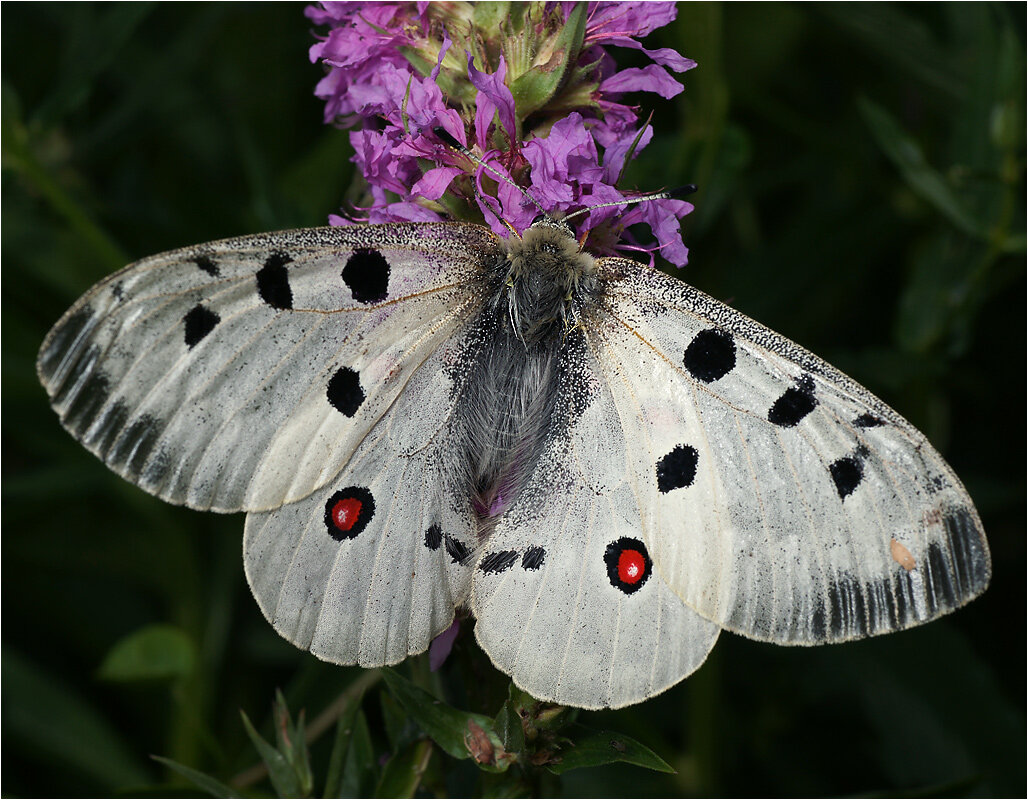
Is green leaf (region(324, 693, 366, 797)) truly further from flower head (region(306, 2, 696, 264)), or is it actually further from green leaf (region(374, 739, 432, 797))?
flower head (region(306, 2, 696, 264))

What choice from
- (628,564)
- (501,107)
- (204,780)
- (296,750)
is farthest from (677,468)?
(204,780)

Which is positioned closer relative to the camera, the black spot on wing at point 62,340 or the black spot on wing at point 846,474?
the black spot on wing at point 846,474

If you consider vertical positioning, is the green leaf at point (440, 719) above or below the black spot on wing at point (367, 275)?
below

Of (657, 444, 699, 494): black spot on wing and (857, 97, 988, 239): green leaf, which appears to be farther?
(857, 97, 988, 239): green leaf

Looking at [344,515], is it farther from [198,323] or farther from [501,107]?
[501,107]

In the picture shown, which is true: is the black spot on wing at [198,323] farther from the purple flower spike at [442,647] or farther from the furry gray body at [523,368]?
the purple flower spike at [442,647]

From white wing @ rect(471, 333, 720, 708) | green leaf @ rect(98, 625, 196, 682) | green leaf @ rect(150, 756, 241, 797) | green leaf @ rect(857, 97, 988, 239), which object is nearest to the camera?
white wing @ rect(471, 333, 720, 708)

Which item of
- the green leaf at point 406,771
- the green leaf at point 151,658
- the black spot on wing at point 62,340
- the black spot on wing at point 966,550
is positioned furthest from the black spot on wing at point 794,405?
the green leaf at point 151,658

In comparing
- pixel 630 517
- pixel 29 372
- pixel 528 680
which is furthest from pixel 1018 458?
pixel 29 372

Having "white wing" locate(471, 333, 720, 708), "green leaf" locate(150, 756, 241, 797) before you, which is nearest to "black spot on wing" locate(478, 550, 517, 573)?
"white wing" locate(471, 333, 720, 708)
